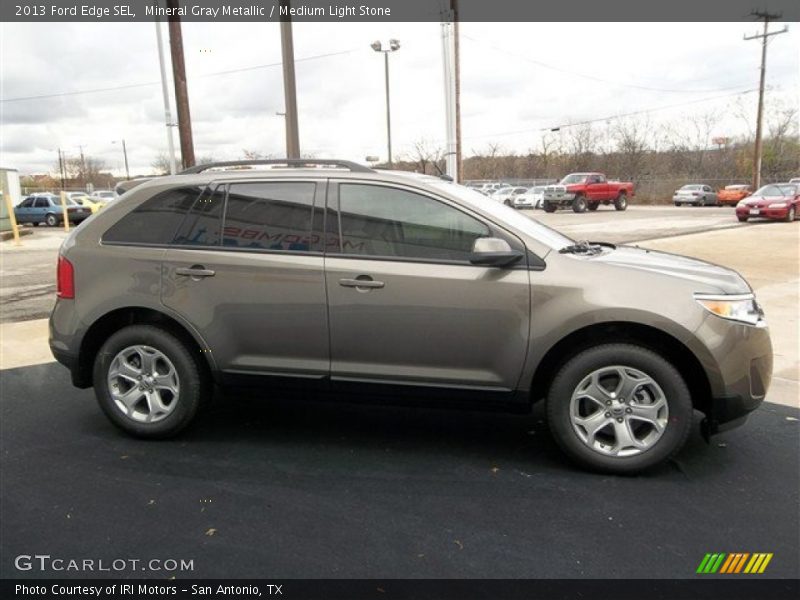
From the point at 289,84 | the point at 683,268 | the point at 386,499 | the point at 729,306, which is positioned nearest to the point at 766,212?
the point at 289,84

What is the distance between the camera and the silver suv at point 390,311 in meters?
3.46

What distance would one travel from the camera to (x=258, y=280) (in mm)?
3844

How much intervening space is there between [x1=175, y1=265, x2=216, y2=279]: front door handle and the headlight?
9.33 feet

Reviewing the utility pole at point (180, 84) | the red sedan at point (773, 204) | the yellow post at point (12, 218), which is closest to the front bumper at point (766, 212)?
the red sedan at point (773, 204)

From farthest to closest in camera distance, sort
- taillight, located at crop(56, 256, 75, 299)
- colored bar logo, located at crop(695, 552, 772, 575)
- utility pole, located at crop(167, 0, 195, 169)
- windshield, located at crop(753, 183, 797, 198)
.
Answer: windshield, located at crop(753, 183, 797, 198), utility pole, located at crop(167, 0, 195, 169), taillight, located at crop(56, 256, 75, 299), colored bar logo, located at crop(695, 552, 772, 575)

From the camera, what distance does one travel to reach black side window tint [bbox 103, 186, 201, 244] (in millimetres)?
4086

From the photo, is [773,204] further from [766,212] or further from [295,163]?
[295,163]

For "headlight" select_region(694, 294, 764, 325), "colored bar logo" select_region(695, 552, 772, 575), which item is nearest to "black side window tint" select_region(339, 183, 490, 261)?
"headlight" select_region(694, 294, 764, 325)

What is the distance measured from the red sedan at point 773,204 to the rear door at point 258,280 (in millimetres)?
23518

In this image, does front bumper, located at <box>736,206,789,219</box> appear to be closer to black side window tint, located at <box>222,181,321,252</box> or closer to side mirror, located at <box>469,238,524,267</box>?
side mirror, located at <box>469,238,524,267</box>

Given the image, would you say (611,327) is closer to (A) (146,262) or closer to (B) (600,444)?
(B) (600,444)

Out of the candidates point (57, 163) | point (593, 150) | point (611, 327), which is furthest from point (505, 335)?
point (57, 163)

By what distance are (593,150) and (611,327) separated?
63027mm

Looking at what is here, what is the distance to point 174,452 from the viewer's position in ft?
13.1
